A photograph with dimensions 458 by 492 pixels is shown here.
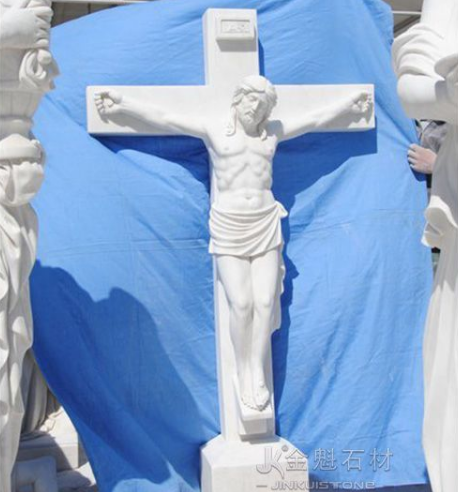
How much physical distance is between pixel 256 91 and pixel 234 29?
49 cm

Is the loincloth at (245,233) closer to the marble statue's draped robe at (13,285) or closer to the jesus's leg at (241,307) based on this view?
the jesus's leg at (241,307)

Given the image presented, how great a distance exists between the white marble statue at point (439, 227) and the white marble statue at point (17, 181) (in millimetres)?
1240

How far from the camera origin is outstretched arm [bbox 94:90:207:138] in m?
4.44

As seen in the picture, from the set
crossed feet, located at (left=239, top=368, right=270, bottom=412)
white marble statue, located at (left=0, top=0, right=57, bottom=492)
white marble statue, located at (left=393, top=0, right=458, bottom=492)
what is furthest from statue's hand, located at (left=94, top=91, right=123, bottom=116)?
white marble statue, located at (left=393, top=0, right=458, bottom=492)

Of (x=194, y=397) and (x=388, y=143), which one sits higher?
(x=388, y=143)

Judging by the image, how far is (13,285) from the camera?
3.21 meters

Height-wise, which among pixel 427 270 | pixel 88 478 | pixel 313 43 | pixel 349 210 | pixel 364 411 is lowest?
pixel 88 478

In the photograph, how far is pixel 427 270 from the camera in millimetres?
4730

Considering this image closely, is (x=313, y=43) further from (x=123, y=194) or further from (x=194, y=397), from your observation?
(x=194, y=397)

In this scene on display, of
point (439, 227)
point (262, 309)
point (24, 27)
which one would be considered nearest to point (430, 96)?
point (439, 227)

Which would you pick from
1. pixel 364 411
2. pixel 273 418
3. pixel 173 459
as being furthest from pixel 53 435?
pixel 364 411

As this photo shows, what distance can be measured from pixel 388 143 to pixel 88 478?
8.07 feet

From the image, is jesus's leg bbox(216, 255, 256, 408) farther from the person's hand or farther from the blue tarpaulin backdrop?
the person's hand

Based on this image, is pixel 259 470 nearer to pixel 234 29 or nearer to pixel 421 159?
pixel 421 159
